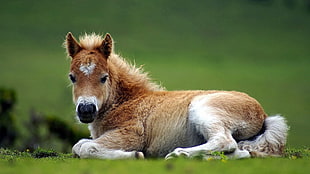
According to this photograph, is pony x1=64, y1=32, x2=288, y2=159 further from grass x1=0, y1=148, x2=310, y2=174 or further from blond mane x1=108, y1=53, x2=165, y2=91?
grass x1=0, y1=148, x2=310, y2=174

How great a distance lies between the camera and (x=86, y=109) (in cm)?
1037

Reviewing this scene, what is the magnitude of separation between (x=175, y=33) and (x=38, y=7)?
64.6 feet

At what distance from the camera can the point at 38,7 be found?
270 feet

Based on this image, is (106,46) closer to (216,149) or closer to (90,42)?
(90,42)

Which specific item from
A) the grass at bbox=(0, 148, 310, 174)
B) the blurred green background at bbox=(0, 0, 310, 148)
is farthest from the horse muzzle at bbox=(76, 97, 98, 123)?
the blurred green background at bbox=(0, 0, 310, 148)

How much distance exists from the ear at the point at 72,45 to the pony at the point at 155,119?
0.06 feet

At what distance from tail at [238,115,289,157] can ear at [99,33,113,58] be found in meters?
3.17

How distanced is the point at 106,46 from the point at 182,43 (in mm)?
65981

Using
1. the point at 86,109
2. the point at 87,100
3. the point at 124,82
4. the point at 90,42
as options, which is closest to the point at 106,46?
the point at 90,42

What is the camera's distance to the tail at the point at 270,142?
10.2 metres

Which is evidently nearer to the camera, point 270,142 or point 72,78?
point 270,142

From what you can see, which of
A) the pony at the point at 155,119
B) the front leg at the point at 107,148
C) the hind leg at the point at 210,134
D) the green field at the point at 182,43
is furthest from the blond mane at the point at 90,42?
the green field at the point at 182,43

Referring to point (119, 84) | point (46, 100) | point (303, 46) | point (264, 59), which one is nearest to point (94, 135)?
point (119, 84)

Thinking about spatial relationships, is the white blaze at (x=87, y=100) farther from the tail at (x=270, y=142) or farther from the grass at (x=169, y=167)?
the tail at (x=270, y=142)
